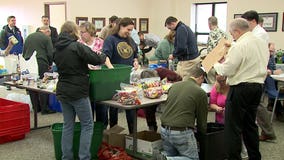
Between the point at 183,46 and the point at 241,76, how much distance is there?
2.08 metres

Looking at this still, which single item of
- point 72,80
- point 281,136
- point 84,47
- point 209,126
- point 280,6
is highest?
point 280,6

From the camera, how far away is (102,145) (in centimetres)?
364

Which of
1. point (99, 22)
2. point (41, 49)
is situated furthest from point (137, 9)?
point (41, 49)

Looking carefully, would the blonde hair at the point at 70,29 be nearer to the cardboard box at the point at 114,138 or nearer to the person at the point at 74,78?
the person at the point at 74,78

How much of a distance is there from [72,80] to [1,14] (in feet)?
28.1

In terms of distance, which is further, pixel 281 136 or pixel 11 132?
pixel 281 136

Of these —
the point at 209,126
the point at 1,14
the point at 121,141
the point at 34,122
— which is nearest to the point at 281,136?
the point at 209,126

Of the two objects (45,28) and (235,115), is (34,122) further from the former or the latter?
(235,115)

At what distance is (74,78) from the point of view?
3.15 metres

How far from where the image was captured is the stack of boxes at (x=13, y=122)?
4086 mm

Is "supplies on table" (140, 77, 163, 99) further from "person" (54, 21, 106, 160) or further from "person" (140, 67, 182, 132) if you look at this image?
"person" (54, 21, 106, 160)

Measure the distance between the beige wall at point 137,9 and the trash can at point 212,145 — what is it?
480cm

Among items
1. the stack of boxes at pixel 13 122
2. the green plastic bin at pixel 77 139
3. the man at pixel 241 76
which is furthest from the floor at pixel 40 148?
the man at pixel 241 76

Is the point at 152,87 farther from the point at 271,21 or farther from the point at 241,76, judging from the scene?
the point at 271,21
